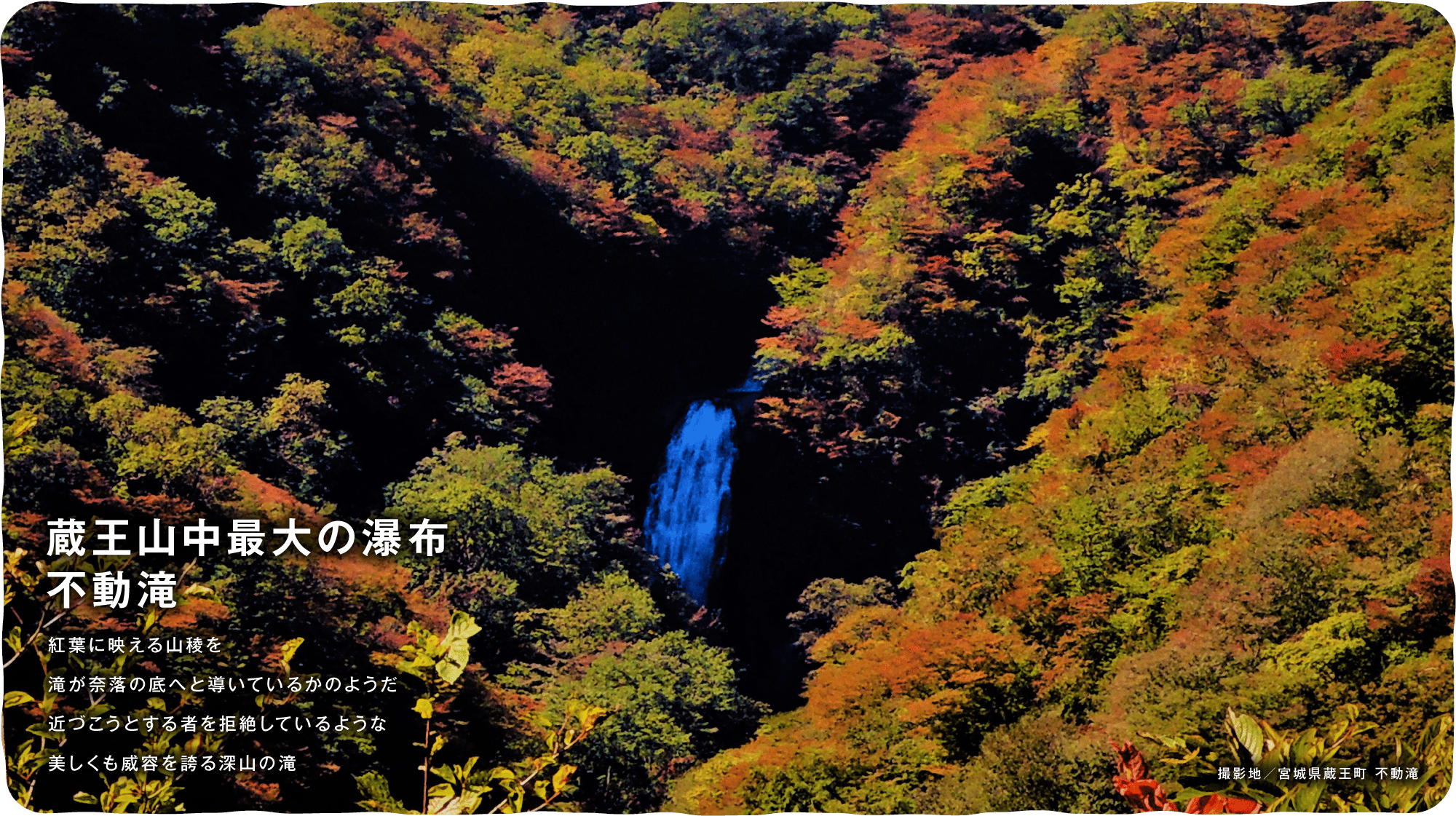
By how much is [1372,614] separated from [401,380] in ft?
21.2

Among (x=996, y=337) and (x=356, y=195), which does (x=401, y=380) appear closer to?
(x=356, y=195)

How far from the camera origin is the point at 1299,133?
8828mm

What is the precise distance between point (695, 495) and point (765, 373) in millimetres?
1230

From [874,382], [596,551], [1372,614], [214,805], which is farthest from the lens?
[874,382]

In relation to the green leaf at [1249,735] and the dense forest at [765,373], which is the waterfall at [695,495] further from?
the green leaf at [1249,735]

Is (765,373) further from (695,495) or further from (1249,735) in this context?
(1249,735)

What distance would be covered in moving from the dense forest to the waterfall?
0.18m

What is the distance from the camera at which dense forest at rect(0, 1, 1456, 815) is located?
6746 mm

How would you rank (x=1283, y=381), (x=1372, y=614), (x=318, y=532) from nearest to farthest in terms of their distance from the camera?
(x=1372, y=614) → (x=1283, y=381) → (x=318, y=532)

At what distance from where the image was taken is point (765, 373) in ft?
34.7

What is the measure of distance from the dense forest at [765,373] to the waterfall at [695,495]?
184 mm

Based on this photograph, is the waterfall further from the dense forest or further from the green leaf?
the green leaf

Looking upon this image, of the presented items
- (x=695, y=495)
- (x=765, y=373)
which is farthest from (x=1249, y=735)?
(x=695, y=495)

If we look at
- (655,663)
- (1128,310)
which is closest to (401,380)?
(655,663)
